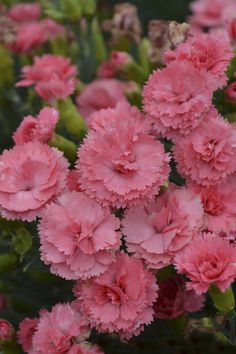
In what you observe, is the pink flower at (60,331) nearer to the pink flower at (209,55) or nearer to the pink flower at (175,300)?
the pink flower at (175,300)

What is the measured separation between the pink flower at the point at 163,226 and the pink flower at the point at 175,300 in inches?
3.1

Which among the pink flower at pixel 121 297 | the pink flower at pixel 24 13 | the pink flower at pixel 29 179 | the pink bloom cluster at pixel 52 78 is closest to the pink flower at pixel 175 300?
the pink flower at pixel 121 297

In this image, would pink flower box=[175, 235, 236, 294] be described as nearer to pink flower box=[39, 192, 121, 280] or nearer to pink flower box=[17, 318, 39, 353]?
pink flower box=[39, 192, 121, 280]

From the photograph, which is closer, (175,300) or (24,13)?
(175,300)

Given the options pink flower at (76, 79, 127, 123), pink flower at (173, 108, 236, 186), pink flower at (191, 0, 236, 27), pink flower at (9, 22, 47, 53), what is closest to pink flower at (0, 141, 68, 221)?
pink flower at (173, 108, 236, 186)

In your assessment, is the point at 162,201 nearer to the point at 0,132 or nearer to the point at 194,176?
the point at 194,176

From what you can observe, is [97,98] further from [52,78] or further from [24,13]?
[24,13]

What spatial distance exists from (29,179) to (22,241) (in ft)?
0.22

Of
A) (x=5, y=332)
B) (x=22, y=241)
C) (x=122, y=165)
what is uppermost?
(x=122, y=165)

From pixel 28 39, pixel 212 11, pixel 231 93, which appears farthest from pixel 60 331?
pixel 212 11

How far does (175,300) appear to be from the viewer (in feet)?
2.39

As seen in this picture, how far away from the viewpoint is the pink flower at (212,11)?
1.14 metres

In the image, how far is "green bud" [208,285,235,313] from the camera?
2.17 feet

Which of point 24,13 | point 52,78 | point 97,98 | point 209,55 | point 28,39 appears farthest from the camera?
point 24,13
